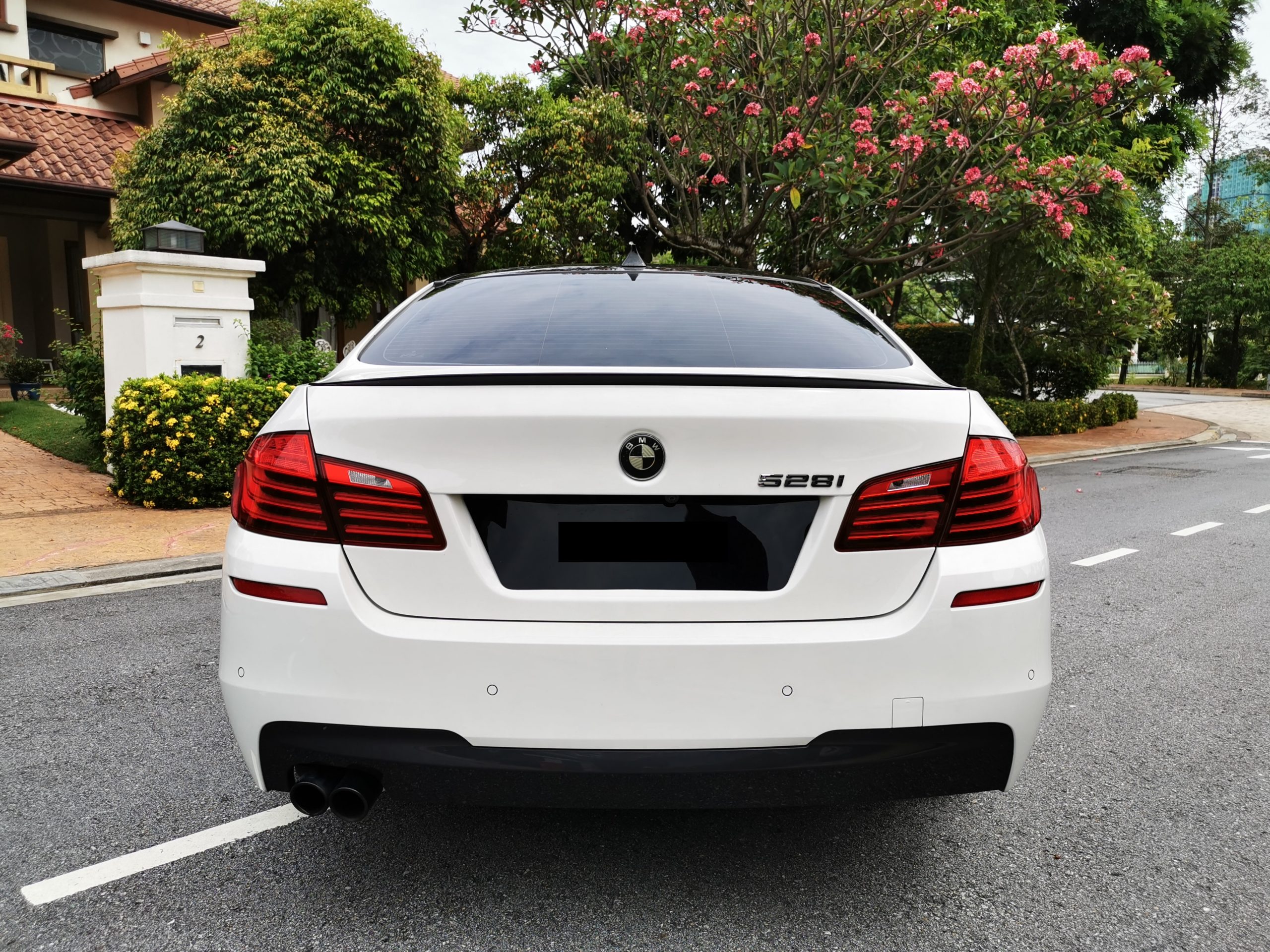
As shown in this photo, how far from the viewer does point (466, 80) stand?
16.1m

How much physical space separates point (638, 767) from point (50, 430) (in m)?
12.8

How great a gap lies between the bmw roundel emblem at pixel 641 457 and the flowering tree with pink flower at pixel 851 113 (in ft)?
33.7

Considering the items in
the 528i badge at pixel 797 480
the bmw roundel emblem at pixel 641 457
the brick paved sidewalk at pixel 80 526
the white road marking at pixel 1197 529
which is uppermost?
the bmw roundel emblem at pixel 641 457

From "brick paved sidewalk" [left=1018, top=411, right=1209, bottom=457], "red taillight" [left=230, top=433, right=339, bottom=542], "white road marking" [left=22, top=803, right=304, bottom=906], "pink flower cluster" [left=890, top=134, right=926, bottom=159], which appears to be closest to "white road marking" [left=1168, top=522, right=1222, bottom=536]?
"pink flower cluster" [left=890, top=134, right=926, bottom=159]

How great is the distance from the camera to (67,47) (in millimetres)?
21438

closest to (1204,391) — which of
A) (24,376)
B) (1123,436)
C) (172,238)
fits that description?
(1123,436)

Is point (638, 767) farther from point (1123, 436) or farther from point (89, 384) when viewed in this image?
point (1123, 436)

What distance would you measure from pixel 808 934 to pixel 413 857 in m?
1.02

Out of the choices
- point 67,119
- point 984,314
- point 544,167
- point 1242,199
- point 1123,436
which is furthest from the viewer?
point 1242,199

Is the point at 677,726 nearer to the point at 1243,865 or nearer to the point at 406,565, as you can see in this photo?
the point at 406,565

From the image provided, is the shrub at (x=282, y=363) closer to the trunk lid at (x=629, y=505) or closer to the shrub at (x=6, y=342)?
the trunk lid at (x=629, y=505)

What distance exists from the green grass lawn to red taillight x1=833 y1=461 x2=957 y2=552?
32.7 ft

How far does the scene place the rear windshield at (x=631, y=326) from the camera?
2.61 meters

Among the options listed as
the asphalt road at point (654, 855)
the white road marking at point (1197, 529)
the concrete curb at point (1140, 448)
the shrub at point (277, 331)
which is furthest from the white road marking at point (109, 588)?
the concrete curb at point (1140, 448)
